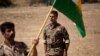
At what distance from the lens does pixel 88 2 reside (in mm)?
34812

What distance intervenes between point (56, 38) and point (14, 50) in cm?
242

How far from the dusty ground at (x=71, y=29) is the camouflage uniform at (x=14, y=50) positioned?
798cm

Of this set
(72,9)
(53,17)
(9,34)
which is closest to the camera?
(9,34)

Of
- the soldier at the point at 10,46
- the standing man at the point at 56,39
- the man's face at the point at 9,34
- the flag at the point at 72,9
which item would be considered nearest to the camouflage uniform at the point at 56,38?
the standing man at the point at 56,39

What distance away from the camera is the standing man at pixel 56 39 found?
26.0 feet

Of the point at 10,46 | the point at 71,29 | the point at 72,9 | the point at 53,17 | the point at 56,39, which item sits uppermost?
the point at 10,46

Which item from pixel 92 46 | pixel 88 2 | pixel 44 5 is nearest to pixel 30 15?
pixel 44 5

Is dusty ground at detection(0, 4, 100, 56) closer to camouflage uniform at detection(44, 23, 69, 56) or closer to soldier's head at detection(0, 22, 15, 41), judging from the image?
camouflage uniform at detection(44, 23, 69, 56)

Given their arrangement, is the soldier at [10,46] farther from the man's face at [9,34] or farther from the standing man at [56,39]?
the standing man at [56,39]

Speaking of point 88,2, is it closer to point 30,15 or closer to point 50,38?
point 30,15

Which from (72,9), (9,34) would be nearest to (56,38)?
(72,9)

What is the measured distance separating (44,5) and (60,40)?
2583 cm

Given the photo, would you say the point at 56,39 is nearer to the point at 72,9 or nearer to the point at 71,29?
the point at 72,9

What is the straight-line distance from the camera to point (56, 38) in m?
7.97
